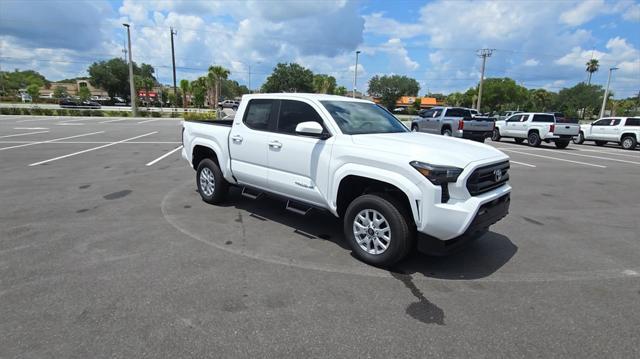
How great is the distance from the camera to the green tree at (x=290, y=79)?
220 feet

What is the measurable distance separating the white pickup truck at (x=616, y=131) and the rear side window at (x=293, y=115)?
68.3ft

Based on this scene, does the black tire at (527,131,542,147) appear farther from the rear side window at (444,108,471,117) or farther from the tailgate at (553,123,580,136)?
the rear side window at (444,108,471,117)

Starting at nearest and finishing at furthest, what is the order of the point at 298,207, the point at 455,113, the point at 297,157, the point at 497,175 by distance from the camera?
the point at 497,175, the point at 297,157, the point at 298,207, the point at 455,113

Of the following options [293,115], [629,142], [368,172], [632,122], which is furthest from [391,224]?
[632,122]

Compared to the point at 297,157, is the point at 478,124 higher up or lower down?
higher up

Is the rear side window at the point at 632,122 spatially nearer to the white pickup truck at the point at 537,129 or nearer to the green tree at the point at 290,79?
the white pickup truck at the point at 537,129

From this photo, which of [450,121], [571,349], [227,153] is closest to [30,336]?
[227,153]

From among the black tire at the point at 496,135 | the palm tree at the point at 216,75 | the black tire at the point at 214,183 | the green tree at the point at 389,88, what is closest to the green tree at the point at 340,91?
the green tree at the point at 389,88

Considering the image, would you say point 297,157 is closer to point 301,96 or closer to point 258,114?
point 301,96

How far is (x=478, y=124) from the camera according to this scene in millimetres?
17891

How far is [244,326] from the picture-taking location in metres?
2.86

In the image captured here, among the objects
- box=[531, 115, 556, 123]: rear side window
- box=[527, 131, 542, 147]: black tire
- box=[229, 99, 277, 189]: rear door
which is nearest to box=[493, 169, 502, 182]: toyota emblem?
box=[229, 99, 277, 189]: rear door

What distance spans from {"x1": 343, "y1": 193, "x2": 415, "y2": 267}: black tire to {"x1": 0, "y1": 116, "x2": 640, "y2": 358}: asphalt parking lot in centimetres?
15

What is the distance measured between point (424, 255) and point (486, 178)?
1.17m
